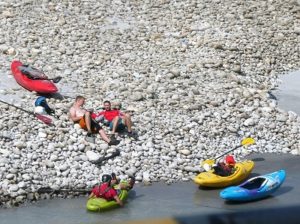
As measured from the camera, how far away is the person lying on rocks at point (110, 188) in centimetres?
842

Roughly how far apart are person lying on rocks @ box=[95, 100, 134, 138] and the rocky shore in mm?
317

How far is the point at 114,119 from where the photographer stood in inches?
419

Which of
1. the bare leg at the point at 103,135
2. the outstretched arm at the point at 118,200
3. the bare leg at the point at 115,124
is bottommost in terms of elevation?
the outstretched arm at the point at 118,200

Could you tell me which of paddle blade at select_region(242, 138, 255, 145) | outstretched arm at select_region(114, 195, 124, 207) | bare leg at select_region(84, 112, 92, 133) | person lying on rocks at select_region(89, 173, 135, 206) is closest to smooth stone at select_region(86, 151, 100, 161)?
bare leg at select_region(84, 112, 92, 133)

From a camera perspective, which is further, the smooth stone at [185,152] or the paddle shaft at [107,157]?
the smooth stone at [185,152]

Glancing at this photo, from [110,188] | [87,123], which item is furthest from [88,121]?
[110,188]

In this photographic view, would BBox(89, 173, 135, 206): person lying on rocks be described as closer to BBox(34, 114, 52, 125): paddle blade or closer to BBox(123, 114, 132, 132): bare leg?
BBox(123, 114, 132, 132): bare leg

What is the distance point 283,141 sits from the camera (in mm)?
11742

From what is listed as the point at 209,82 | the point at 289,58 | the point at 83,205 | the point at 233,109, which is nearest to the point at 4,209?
the point at 83,205

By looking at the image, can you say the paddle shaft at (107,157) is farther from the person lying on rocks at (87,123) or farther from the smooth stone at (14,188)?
the smooth stone at (14,188)

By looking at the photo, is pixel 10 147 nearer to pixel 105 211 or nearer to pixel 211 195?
pixel 105 211

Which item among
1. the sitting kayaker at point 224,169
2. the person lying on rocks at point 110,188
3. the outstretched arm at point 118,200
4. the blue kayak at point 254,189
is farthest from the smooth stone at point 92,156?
the blue kayak at point 254,189

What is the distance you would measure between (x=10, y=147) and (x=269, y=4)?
38.3ft

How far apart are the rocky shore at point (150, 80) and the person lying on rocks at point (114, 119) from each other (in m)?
0.32
